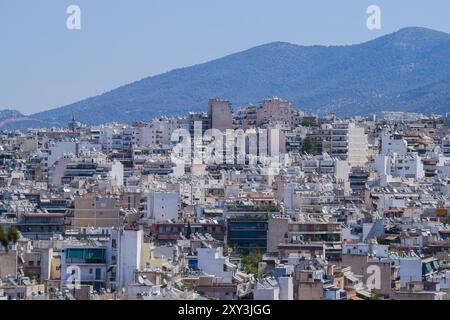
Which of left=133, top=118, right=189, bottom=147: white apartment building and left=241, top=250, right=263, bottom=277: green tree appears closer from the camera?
left=241, top=250, right=263, bottom=277: green tree

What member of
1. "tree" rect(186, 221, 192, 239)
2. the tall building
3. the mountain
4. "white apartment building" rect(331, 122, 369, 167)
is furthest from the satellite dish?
the mountain

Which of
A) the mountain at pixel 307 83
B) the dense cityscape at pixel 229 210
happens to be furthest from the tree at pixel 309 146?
the mountain at pixel 307 83

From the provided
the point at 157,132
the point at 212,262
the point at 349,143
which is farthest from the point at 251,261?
the point at 157,132

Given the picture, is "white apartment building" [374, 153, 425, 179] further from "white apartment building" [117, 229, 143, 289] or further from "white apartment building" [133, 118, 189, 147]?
"white apartment building" [117, 229, 143, 289]

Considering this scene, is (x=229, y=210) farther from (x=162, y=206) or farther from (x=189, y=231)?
(x=189, y=231)

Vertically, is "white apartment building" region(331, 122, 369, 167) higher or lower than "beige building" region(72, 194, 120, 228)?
higher
